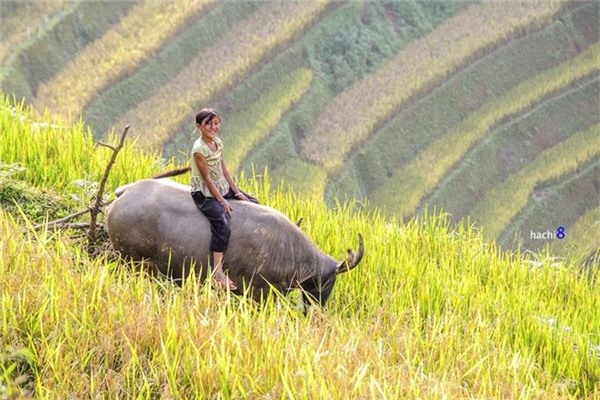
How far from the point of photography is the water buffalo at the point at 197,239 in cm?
380

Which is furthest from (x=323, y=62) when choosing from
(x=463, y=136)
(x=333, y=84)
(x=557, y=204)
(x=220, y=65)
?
(x=557, y=204)

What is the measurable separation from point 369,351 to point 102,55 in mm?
15660

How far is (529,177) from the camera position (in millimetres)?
19641

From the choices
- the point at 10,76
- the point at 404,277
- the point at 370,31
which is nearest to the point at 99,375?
the point at 404,277

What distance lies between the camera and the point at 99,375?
282cm

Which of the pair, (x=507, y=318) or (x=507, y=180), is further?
(x=507, y=180)

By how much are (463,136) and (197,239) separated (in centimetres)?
1673

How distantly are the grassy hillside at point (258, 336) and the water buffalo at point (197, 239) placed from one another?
118mm

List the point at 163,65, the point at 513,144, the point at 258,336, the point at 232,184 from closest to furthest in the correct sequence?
the point at 258,336 < the point at 232,184 < the point at 163,65 < the point at 513,144

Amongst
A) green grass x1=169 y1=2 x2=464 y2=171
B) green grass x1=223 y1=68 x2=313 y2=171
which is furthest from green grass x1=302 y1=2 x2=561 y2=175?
green grass x1=223 y1=68 x2=313 y2=171

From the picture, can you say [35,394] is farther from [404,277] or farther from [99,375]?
[404,277]

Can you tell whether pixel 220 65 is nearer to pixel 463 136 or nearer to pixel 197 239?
pixel 463 136

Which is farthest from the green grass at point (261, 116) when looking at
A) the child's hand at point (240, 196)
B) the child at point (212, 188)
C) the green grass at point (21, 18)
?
the child at point (212, 188)

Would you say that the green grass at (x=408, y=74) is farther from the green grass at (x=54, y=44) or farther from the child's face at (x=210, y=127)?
the child's face at (x=210, y=127)
